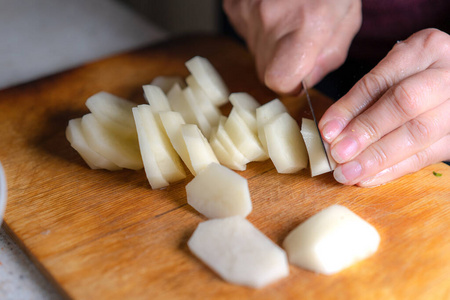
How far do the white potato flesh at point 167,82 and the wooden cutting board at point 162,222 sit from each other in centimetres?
30

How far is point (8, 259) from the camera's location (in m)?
1.32

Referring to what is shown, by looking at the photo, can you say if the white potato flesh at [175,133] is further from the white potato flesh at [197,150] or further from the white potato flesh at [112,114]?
the white potato flesh at [112,114]

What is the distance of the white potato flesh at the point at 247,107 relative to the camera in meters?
1.63

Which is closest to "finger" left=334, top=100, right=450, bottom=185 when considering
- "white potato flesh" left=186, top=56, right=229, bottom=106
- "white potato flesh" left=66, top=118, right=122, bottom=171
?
"white potato flesh" left=186, top=56, right=229, bottom=106

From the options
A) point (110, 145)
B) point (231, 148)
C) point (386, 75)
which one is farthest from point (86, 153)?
point (386, 75)

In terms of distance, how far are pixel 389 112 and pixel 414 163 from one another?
0.19 metres

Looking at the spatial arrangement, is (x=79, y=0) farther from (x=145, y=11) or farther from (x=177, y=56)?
(x=145, y=11)

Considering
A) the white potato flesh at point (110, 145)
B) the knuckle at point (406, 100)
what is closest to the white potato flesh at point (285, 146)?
the knuckle at point (406, 100)

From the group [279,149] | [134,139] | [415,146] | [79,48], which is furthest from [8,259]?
[79,48]

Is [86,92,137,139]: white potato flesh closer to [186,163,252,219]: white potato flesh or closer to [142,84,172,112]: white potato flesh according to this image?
[142,84,172,112]: white potato flesh

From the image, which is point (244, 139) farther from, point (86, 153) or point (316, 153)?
point (86, 153)

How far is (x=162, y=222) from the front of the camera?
1368 mm

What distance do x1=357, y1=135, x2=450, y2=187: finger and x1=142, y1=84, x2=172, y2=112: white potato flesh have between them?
0.66 meters

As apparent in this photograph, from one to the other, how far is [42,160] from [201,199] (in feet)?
1.90
